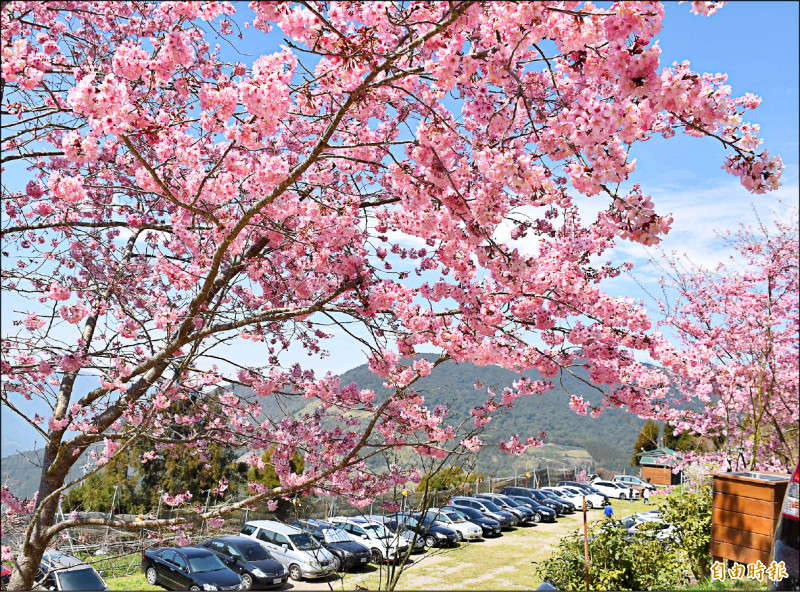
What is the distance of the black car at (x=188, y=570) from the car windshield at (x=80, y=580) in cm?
203

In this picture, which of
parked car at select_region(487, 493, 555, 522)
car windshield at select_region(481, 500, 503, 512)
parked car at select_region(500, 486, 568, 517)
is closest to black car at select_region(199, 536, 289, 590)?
car windshield at select_region(481, 500, 503, 512)

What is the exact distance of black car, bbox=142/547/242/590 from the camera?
40.7 feet

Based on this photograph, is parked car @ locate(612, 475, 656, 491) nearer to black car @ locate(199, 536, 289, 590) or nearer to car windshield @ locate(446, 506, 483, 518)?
car windshield @ locate(446, 506, 483, 518)

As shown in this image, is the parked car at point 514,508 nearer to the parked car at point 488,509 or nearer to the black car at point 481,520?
the parked car at point 488,509

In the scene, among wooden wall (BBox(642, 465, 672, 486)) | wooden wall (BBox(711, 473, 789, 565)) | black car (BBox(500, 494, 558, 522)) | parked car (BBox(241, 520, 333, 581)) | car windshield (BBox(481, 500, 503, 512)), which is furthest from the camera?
wooden wall (BBox(642, 465, 672, 486))

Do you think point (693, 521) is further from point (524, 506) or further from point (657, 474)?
point (657, 474)

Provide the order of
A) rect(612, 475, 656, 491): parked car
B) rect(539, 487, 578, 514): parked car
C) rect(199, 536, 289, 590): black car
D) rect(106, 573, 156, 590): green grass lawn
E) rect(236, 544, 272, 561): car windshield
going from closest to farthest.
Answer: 1. rect(199, 536, 289, 590): black car
2. rect(106, 573, 156, 590): green grass lawn
3. rect(236, 544, 272, 561): car windshield
4. rect(539, 487, 578, 514): parked car
5. rect(612, 475, 656, 491): parked car

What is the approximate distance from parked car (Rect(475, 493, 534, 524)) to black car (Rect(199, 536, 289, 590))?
13902mm

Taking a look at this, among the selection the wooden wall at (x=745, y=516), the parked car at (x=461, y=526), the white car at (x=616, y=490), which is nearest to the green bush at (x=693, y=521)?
the wooden wall at (x=745, y=516)

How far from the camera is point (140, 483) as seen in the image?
24.8 metres

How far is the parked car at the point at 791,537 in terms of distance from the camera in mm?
5000

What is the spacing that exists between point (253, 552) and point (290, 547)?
149cm

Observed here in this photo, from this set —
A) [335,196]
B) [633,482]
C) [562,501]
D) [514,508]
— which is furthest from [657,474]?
[335,196]

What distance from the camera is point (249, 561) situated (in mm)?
Answer: 14133
